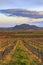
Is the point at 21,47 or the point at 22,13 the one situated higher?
the point at 22,13

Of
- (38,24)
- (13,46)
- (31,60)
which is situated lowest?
(31,60)

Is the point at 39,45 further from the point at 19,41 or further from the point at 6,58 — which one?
the point at 6,58

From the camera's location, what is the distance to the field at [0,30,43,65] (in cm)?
539

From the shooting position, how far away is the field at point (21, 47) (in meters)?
5.39

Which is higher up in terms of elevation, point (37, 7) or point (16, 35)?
point (37, 7)

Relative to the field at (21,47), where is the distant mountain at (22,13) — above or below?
above

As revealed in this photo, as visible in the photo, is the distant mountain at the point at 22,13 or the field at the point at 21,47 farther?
the distant mountain at the point at 22,13

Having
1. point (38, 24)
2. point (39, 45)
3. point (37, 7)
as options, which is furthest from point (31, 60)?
point (37, 7)

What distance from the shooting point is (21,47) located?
5.56m

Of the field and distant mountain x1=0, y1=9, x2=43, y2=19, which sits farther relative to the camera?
distant mountain x1=0, y1=9, x2=43, y2=19

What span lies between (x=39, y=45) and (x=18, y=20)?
0.90m

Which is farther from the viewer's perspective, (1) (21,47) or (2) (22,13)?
(2) (22,13)

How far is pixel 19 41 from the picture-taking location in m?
5.59

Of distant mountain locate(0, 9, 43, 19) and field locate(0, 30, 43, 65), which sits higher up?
distant mountain locate(0, 9, 43, 19)
